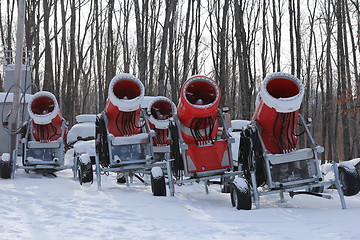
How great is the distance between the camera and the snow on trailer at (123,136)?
28.3 ft

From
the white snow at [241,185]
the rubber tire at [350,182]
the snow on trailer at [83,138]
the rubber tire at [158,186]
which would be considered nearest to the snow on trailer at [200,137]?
the rubber tire at [158,186]

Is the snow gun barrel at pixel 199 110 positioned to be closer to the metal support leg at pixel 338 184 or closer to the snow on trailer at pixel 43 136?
the metal support leg at pixel 338 184

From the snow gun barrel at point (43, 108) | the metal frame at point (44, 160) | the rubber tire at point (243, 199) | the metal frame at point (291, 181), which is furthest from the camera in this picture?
the snow gun barrel at point (43, 108)

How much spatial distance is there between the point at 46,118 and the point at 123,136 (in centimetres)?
254

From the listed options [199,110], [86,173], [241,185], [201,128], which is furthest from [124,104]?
[241,185]

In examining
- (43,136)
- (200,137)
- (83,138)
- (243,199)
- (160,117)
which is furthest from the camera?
(83,138)

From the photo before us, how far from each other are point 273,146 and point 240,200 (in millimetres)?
1150

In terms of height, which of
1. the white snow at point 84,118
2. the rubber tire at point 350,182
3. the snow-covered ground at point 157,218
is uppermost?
the white snow at point 84,118

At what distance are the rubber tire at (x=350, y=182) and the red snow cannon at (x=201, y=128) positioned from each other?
1.88 meters

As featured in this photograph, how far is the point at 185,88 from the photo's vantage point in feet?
25.1

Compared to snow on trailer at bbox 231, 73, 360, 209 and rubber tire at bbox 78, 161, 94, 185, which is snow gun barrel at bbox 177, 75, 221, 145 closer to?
snow on trailer at bbox 231, 73, 360, 209

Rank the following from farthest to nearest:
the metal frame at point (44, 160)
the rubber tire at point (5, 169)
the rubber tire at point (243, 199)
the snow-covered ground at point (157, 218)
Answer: the metal frame at point (44, 160)
the rubber tire at point (5, 169)
the rubber tire at point (243, 199)
the snow-covered ground at point (157, 218)

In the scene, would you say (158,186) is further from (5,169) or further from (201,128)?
(5,169)

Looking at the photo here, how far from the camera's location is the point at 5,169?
32.3ft
